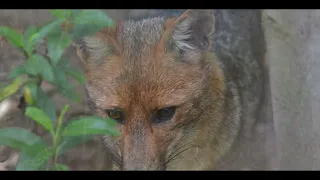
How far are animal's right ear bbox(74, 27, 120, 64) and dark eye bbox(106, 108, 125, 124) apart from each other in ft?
0.98

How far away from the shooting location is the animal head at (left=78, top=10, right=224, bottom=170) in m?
2.84

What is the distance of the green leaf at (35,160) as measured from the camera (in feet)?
5.42

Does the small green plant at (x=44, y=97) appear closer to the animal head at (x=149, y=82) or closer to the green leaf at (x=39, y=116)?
the green leaf at (x=39, y=116)

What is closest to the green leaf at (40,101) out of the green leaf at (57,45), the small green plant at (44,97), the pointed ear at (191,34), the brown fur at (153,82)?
the small green plant at (44,97)

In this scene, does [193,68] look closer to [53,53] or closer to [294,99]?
[294,99]

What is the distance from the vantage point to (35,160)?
5.44 ft

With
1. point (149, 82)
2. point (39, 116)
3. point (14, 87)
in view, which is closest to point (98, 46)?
point (149, 82)

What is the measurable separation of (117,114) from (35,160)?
1.28 m

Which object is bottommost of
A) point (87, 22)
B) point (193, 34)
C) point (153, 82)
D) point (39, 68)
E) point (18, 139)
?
point (153, 82)

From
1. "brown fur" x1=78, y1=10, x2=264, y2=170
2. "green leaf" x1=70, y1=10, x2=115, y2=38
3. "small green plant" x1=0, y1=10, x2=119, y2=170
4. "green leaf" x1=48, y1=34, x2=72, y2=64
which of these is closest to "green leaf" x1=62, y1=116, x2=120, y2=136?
"small green plant" x1=0, y1=10, x2=119, y2=170

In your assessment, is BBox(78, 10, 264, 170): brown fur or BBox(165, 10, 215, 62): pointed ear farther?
BBox(165, 10, 215, 62): pointed ear

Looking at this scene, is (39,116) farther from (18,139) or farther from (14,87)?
(14,87)

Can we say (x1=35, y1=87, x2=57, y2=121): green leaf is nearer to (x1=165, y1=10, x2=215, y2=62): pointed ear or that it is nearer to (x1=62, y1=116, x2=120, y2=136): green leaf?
(x1=62, y1=116, x2=120, y2=136): green leaf

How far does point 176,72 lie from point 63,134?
4.71 ft
